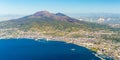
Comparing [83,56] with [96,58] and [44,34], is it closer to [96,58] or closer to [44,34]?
[96,58]

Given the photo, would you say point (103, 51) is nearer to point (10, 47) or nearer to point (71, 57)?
point (71, 57)

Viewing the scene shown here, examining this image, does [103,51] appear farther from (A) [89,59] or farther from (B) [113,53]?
(A) [89,59]

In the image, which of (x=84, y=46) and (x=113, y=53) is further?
(x=84, y=46)

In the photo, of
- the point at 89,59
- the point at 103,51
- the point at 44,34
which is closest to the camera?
the point at 89,59

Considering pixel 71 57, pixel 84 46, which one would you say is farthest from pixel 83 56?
pixel 84 46

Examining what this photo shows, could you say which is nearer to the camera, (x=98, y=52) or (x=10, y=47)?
(x=98, y=52)

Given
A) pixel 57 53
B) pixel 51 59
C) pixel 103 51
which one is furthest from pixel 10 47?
pixel 103 51

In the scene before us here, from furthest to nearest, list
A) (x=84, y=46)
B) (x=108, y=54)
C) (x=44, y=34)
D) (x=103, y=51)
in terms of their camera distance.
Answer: (x=44, y=34)
(x=84, y=46)
(x=103, y=51)
(x=108, y=54)

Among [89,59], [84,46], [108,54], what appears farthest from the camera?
[84,46]

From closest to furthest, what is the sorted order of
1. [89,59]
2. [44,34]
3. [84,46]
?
[89,59]
[84,46]
[44,34]
